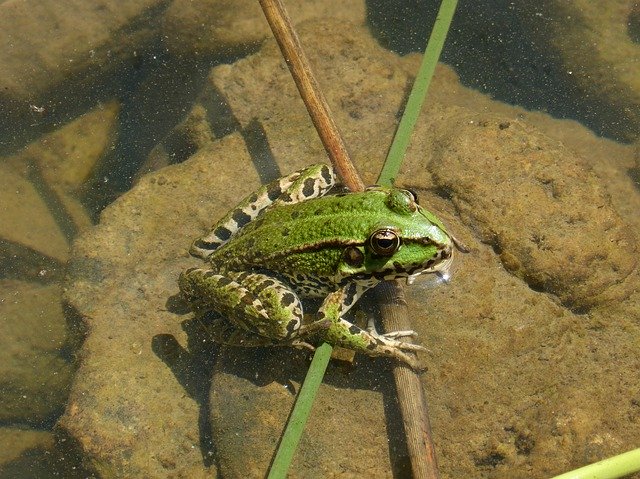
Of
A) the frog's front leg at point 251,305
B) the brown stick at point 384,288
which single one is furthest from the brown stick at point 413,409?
the frog's front leg at point 251,305

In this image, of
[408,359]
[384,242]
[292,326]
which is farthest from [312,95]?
[408,359]

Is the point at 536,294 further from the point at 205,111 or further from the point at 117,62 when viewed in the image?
the point at 117,62

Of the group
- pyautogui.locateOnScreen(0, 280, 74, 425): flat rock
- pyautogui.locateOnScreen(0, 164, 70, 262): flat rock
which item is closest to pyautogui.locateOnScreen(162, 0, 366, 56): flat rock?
pyautogui.locateOnScreen(0, 164, 70, 262): flat rock

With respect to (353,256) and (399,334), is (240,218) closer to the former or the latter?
(353,256)

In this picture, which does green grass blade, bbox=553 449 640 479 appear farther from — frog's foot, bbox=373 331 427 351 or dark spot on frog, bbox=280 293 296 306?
dark spot on frog, bbox=280 293 296 306

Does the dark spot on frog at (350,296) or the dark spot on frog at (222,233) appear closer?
the dark spot on frog at (350,296)

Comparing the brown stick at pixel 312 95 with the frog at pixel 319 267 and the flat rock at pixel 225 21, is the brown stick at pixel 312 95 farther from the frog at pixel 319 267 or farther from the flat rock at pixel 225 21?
the flat rock at pixel 225 21

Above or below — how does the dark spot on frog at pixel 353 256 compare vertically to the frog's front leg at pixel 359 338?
above

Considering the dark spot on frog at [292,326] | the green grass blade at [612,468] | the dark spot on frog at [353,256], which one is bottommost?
the green grass blade at [612,468]
